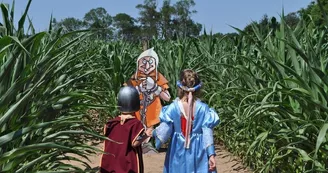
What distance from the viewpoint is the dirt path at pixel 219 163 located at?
18.2 feet

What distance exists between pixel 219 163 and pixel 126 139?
9.01 ft

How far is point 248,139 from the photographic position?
5.14 m

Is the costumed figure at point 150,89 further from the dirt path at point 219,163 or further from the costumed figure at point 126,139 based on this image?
the costumed figure at point 126,139

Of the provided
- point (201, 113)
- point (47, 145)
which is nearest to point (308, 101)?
point (201, 113)

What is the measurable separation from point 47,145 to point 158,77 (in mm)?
3983

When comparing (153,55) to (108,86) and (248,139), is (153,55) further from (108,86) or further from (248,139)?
(108,86)

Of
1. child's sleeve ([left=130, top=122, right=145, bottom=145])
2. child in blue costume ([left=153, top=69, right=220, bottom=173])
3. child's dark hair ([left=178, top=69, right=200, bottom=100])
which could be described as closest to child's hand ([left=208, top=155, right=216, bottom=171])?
child in blue costume ([left=153, top=69, right=220, bottom=173])

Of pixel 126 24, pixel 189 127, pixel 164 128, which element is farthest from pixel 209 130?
pixel 126 24

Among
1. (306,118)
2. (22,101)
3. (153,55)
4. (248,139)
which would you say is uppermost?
(153,55)

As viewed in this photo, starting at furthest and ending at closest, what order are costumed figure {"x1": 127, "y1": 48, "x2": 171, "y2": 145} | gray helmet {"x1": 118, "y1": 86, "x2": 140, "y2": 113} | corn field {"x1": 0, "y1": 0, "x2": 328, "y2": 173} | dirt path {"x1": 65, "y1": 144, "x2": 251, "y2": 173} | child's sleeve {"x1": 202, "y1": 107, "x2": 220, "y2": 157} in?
costumed figure {"x1": 127, "y1": 48, "x2": 171, "y2": 145} < dirt path {"x1": 65, "y1": 144, "x2": 251, "y2": 173} < child's sleeve {"x1": 202, "y1": 107, "x2": 220, "y2": 157} < gray helmet {"x1": 118, "y1": 86, "x2": 140, "y2": 113} < corn field {"x1": 0, "y1": 0, "x2": 328, "y2": 173}

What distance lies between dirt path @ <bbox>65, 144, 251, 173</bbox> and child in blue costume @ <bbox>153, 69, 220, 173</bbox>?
1.71 metres

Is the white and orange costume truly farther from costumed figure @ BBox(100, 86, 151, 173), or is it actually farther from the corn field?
costumed figure @ BBox(100, 86, 151, 173)

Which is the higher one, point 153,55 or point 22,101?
point 153,55

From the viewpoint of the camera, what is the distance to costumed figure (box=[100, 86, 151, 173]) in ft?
11.0
